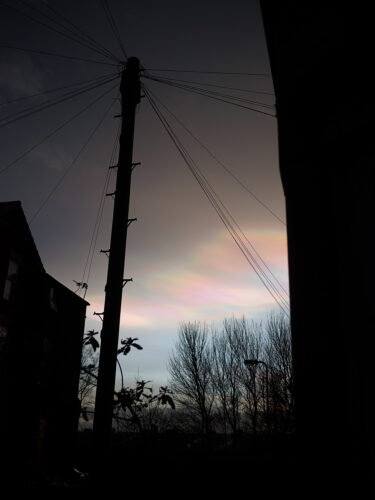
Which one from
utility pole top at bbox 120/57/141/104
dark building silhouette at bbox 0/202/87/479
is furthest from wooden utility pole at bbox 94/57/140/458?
dark building silhouette at bbox 0/202/87/479

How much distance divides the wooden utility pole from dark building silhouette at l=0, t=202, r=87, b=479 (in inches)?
341

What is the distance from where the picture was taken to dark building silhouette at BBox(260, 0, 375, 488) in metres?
1.55

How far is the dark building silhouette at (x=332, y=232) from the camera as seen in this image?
1.55 m

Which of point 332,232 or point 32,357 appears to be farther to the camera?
point 32,357

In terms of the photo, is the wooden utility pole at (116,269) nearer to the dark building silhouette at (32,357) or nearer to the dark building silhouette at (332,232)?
the dark building silhouette at (332,232)

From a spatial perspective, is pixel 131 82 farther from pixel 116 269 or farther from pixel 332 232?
pixel 332 232

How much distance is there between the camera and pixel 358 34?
201cm

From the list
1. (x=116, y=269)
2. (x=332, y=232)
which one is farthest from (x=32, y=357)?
(x=332, y=232)

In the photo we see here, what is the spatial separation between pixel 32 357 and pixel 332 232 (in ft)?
65.1

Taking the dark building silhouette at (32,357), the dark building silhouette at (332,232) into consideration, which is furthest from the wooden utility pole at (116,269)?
the dark building silhouette at (32,357)

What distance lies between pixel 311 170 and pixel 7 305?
18.2 meters

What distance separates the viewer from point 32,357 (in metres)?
19.1

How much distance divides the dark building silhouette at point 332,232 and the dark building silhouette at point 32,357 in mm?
15602

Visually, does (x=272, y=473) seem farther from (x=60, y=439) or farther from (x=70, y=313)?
(x=70, y=313)
